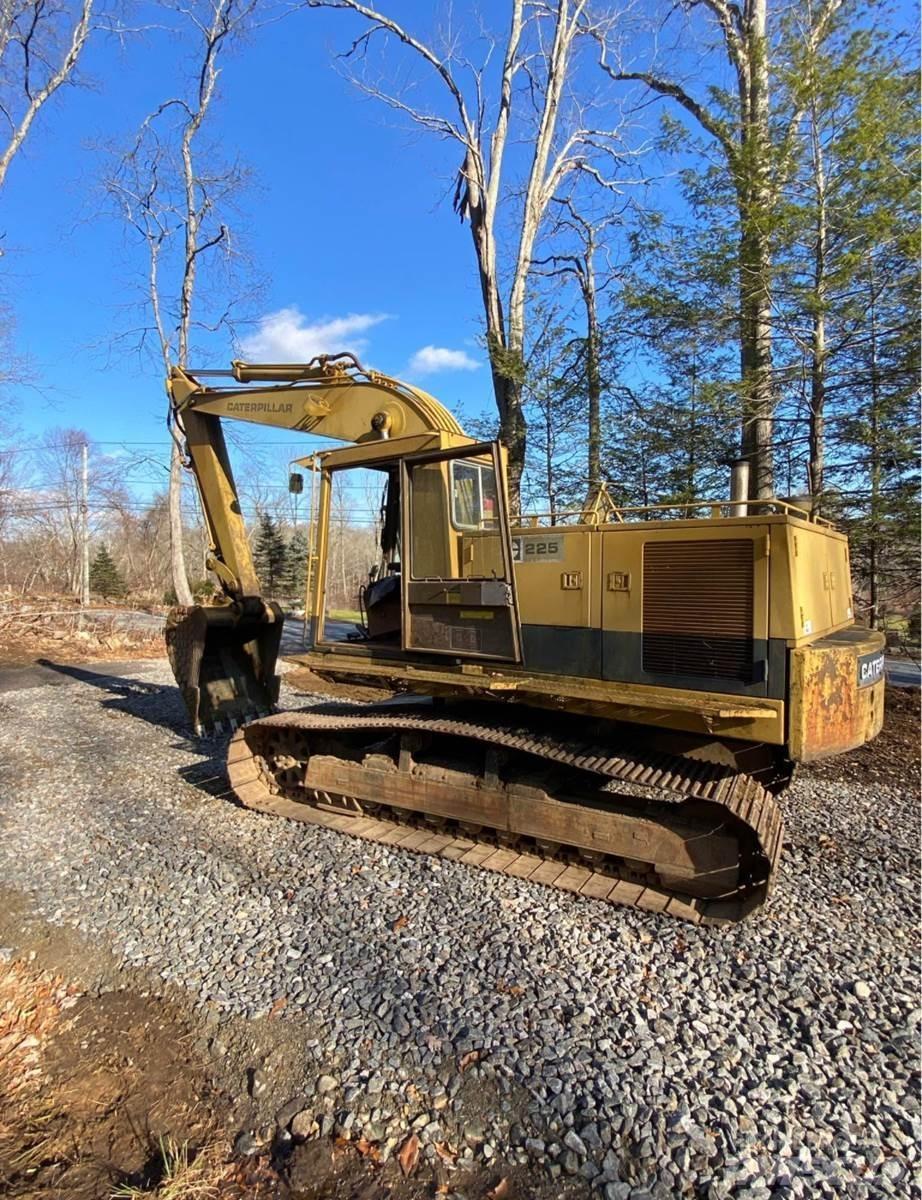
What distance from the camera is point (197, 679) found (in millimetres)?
7559

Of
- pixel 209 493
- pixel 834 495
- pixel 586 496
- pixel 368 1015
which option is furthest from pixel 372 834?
pixel 586 496

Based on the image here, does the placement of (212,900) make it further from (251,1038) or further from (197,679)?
(197,679)

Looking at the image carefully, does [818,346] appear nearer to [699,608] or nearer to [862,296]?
[862,296]

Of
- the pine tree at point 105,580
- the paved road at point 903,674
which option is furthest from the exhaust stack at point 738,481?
the pine tree at point 105,580

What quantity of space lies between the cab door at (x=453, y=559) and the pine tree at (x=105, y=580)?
2802 centimetres

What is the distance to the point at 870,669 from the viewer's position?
14.2 ft

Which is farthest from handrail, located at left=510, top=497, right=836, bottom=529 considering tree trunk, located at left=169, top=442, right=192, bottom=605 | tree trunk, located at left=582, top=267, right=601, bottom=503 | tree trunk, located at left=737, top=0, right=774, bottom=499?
tree trunk, located at left=169, top=442, right=192, bottom=605

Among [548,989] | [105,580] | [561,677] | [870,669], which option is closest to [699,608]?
[561,677]

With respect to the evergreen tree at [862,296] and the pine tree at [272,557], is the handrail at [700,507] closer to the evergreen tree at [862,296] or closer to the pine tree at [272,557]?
the evergreen tree at [862,296]

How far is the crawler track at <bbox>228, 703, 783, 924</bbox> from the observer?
3.92m

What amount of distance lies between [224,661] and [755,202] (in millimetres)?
8469

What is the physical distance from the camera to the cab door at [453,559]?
4.62 m

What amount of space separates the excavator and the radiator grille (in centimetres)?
1

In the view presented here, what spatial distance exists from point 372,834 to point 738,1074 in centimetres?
282
